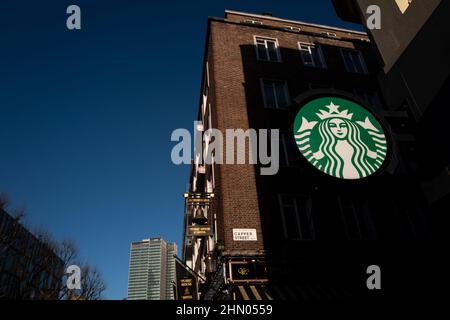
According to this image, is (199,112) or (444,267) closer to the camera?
(444,267)

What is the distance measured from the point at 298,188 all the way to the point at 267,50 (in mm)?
10325

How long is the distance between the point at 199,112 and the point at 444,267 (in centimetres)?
1962

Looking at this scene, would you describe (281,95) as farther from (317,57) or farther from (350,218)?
(350,218)

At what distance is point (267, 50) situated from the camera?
21297mm

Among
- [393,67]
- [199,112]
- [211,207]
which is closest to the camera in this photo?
[393,67]

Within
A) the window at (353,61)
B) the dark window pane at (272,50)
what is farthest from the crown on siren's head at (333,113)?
the window at (353,61)

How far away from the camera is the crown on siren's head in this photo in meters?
11.0

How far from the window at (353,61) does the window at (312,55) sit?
71.4 inches

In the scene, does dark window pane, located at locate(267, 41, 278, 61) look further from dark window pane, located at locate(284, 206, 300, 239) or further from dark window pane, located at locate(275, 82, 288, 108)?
dark window pane, located at locate(284, 206, 300, 239)

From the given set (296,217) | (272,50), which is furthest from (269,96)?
(296,217)

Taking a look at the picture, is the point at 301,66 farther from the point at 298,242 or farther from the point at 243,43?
the point at 298,242
